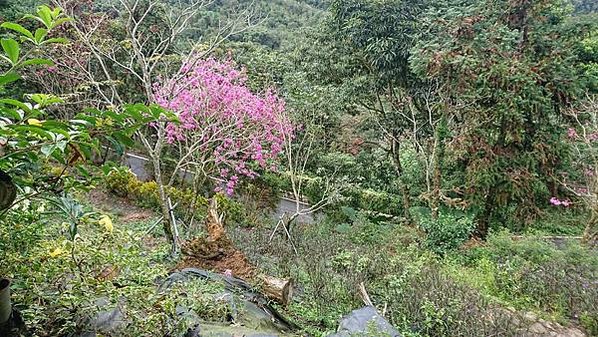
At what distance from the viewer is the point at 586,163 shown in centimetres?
841

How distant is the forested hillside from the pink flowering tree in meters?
0.06

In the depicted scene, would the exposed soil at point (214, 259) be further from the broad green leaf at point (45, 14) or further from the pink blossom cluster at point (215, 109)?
the broad green leaf at point (45, 14)

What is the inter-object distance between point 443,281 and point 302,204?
5.92 metres

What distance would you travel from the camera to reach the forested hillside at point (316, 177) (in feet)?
5.60

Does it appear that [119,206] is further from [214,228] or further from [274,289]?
[274,289]

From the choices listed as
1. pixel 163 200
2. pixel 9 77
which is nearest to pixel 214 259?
pixel 163 200

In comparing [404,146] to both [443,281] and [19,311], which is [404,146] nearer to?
[443,281]

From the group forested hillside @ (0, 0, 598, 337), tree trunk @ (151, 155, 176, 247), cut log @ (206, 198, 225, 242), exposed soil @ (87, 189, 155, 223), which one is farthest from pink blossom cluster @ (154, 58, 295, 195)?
exposed soil @ (87, 189, 155, 223)

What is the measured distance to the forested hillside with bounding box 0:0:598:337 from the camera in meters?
1.71

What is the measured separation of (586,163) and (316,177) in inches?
212

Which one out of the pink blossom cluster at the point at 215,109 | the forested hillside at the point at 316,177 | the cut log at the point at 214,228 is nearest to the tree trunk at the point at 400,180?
the forested hillside at the point at 316,177

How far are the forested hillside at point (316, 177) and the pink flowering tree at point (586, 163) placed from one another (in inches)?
2.2

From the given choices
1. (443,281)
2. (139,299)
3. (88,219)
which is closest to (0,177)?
(88,219)

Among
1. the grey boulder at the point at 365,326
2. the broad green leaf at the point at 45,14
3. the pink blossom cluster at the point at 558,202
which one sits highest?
the broad green leaf at the point at 45,14
